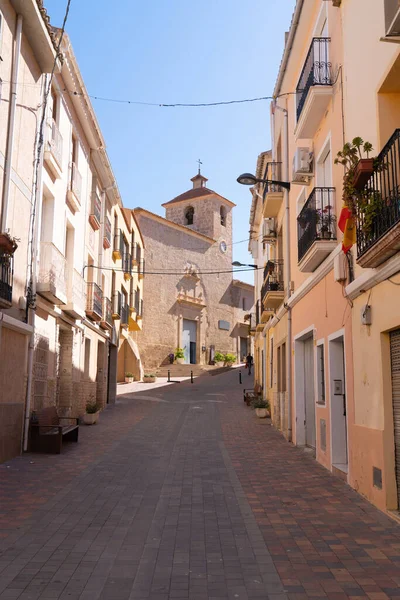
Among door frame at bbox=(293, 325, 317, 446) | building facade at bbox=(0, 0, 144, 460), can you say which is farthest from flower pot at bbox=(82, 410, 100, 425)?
door frame at bbox=(293, 325, 317, 446)

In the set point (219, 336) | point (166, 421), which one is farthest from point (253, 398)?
point (219, 336)

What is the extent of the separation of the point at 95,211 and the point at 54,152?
5.34m

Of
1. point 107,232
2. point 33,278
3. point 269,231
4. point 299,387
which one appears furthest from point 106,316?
point 299,387

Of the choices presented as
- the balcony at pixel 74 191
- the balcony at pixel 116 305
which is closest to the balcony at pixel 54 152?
the balcony at pixel 74 191

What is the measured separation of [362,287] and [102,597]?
492 centimetres

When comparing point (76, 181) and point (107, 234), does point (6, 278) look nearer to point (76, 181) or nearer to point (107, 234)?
point (76, 181)

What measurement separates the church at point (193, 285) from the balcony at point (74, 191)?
931 inches

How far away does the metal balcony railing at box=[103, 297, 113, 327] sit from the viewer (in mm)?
20097

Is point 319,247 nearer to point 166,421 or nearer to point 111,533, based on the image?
point 111,533

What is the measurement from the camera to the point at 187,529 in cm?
574

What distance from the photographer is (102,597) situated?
12.9 ft

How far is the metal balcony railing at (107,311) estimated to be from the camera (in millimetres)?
20097

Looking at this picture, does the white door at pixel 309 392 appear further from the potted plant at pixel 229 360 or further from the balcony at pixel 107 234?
the potted plant at pixel 229 360

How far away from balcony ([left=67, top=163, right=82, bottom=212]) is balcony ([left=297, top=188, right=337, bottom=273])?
22.3 ft
